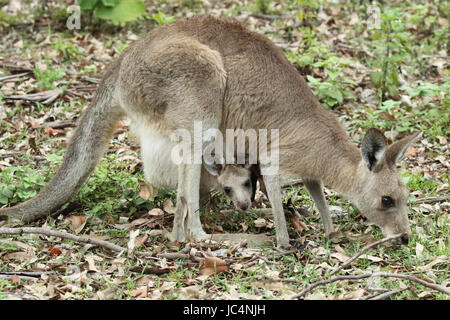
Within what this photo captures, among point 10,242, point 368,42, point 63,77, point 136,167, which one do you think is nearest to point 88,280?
point 10,242

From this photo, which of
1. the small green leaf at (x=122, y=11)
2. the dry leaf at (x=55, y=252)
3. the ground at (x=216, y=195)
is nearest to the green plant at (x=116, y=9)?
the small green leaf at (x=122, y=11)

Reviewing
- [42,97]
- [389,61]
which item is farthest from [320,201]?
[42,97]

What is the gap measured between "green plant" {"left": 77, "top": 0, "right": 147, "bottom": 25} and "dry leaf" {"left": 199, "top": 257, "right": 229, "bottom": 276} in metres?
4.36

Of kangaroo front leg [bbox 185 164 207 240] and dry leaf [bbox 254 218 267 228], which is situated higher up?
kangaroo front leg [bbox 185 164 207 240]

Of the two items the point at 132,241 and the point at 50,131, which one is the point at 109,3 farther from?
the point at 132,241

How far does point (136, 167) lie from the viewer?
6.24m

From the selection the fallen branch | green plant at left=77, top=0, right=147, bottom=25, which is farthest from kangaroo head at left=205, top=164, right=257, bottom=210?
green plant at left=77, top=0, right=147, bottom=25

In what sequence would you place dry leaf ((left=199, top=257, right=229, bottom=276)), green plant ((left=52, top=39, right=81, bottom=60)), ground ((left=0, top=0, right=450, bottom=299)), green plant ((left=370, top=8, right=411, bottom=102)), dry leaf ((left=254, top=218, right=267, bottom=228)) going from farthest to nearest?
green plant ((left=52, top=39, right=81, bottom=60)), green plant ((left=370, top=8, right=411, bottom=102)), dry leaf ((left=254, top=218, right=267, bottom=228)), dry leaf ((left=199, top=257, right=229, bottom=276)), ground ((left=0, top=0, right=450, bottom=299))

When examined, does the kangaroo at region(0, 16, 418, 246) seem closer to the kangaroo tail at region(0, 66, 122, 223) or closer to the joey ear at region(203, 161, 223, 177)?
the kangaroo tail at region(0, 66, 122, 223)

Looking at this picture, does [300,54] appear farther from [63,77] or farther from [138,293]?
[138,293]

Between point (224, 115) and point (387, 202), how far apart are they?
1334mm

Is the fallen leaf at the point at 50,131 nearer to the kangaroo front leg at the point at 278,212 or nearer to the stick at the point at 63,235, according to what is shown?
the stick at the point at 63,235

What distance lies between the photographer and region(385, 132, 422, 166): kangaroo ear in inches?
178

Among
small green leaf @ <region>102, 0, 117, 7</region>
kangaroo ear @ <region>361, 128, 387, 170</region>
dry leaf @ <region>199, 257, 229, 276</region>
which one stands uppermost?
kangaroo ear @ <region>361, 128, 387, 170</region>
